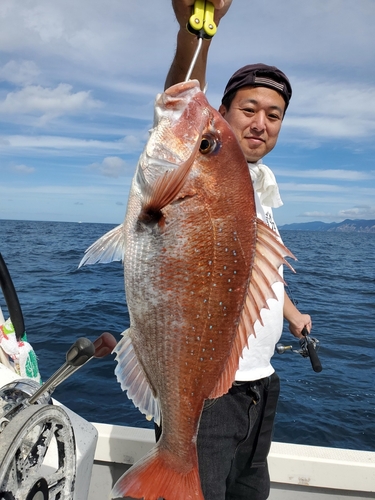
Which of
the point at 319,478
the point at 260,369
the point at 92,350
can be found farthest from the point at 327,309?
the point at 92,350

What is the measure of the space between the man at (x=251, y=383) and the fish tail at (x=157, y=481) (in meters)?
0.59

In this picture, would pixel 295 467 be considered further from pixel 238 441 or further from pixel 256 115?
pixel 256 115

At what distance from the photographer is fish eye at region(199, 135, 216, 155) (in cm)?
166

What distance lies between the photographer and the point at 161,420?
5.92 feet

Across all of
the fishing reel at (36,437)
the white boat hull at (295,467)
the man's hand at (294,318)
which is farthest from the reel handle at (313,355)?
the fishing reel at (36,437)

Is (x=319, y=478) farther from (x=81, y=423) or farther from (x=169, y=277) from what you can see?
(x=169, y=277)

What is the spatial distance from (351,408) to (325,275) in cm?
1669

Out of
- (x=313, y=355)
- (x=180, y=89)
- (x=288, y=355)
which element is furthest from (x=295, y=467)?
(x=288, y=355)

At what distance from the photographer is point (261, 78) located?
2439 millimetres

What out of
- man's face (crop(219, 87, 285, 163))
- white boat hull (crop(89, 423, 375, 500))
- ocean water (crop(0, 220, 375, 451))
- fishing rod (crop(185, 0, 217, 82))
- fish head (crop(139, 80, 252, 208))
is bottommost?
ocean water (crop(0, 220, 375, 451))

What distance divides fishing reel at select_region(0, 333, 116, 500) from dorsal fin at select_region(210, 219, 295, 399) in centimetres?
64

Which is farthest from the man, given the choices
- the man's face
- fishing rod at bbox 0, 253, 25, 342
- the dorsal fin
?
fishing rod at bbox 0, 253, 25, 342

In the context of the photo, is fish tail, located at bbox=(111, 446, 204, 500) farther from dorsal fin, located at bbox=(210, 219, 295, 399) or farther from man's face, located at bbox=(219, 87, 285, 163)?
man's face, located at bbox=(219, 87, 285, 163)

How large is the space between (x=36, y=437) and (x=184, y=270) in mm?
910
